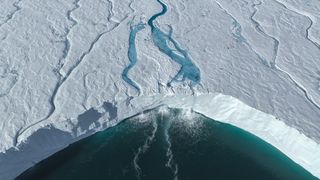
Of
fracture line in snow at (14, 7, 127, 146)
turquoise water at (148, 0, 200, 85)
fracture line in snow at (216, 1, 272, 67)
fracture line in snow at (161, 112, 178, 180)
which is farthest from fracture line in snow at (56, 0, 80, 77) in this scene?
fracture line in snow at (216, 1, 272, 67)

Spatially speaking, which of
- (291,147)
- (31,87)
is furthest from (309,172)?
(31,87)

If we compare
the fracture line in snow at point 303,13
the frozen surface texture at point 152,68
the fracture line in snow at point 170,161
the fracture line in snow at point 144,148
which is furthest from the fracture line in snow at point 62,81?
the fracture line in snow at point 303,13

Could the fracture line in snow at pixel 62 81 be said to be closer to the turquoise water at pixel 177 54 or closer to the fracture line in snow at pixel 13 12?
the turquoise water at pixel 177 54

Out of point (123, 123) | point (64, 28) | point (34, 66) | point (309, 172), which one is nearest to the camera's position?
point (309, 172)

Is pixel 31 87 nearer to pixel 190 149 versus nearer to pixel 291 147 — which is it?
pixel 190 149

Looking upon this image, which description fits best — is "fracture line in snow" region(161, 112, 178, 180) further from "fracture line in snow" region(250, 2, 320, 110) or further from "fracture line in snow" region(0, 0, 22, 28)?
"fracture line in snow" region(0, 0, 22, 28)

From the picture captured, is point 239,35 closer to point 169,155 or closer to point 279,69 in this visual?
point 279,69
